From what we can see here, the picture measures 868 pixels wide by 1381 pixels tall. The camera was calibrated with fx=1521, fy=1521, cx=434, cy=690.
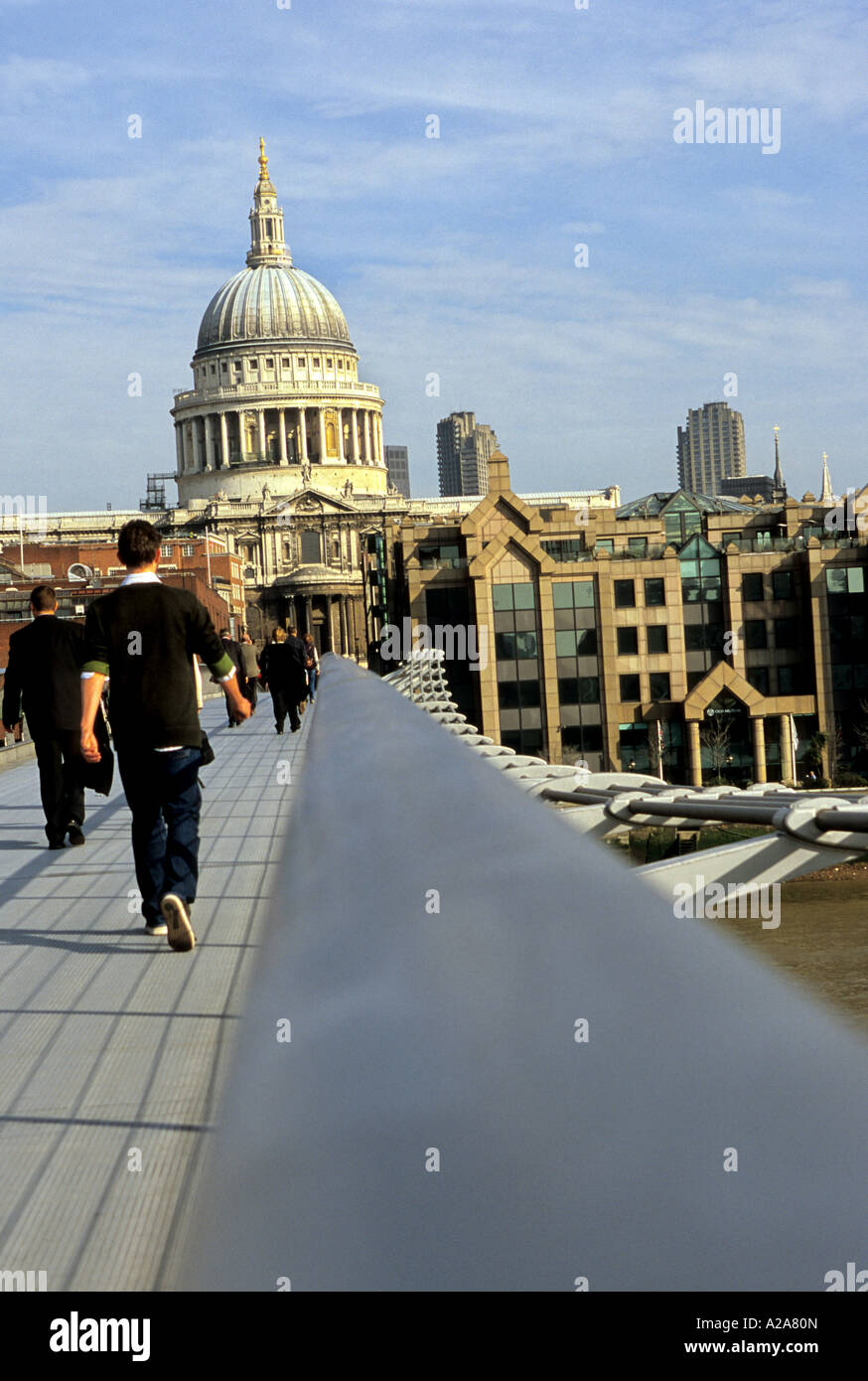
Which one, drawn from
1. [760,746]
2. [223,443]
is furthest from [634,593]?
[223,443]

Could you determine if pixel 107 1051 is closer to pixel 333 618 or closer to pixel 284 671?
pixel 284 671

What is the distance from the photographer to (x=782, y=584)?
52.1m

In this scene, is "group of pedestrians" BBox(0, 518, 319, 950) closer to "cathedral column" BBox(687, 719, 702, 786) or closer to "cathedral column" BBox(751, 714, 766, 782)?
"cathedral column" BBox(687, 719, 702, 786)

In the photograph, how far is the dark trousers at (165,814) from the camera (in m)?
5.80

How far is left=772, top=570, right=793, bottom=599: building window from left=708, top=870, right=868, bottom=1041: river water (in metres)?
10.5

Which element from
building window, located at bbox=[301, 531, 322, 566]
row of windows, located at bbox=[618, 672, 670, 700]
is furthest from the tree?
building window, located at bbox=[301, 531, 322, 566]

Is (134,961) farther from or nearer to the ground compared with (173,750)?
nearer to the ground

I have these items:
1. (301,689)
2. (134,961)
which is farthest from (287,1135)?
(301,689)

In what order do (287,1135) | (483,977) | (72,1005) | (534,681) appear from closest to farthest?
1. (287,1135)
2. (483,977)
3. (72,1005)
4. (534,681)

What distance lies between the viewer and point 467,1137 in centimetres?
73

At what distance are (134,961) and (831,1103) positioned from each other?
16.9 feet

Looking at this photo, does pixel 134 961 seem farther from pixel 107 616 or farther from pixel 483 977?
pixel 483 977

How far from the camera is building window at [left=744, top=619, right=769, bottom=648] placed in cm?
5206
